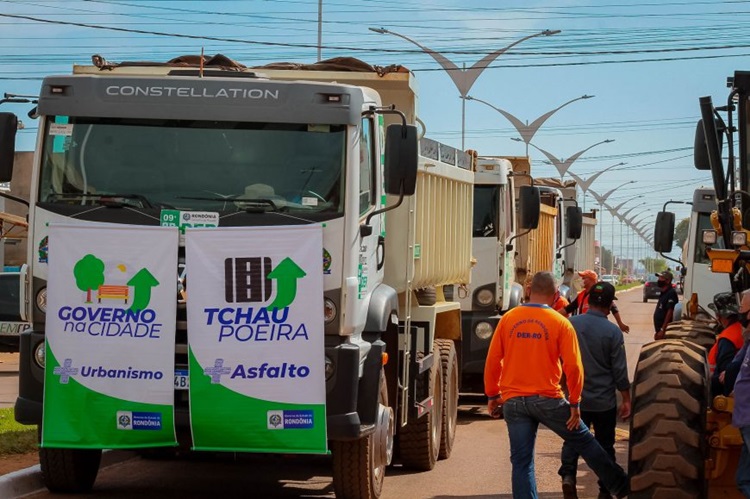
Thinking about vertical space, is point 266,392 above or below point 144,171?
below

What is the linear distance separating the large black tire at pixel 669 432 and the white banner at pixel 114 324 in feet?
10.2

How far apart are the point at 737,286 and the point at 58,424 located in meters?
4.92

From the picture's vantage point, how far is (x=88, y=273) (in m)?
9.09

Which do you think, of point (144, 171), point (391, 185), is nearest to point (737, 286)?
point (391, 185)

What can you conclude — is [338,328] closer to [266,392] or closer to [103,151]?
[266,392]

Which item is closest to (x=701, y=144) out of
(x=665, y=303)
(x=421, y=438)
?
(x=421, y=438)

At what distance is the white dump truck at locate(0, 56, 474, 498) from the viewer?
905 cm

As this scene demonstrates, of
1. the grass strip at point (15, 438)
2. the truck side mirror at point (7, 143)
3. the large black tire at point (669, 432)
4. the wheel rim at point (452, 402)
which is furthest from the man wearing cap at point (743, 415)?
the grass strip at point (15, 438)

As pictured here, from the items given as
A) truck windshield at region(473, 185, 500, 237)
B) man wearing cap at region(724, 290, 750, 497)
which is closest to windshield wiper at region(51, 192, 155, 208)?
man wearing cap at region(724, 290, 750, 497)

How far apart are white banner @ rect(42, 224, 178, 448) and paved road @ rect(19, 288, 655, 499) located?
56.6 inches

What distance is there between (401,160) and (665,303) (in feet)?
41.4

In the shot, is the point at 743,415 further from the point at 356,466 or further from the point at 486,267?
the point at 486,267

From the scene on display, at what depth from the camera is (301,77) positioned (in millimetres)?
11094

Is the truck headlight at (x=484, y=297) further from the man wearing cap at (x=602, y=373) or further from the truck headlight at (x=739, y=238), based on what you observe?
the truck headlight at (x=739, y=238)
